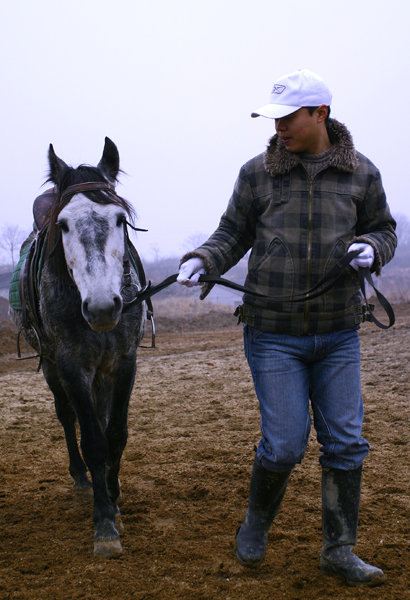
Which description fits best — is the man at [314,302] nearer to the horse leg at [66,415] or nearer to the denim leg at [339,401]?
the denim leg at [339,401]

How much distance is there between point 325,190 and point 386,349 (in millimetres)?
6551

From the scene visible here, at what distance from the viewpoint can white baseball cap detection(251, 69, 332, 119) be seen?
2266mm

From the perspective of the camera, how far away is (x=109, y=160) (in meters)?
3.40

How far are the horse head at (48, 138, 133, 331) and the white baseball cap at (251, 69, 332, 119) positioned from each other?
1037 millimetres

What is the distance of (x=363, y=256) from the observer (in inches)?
86.2

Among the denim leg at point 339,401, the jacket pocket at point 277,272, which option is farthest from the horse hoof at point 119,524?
the jacket pocket at point 277,272

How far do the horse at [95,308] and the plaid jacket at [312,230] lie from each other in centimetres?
79

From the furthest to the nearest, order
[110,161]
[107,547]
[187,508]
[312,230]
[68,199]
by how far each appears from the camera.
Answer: [110,161], [187,508], [68,199], [107,547], [312,230]

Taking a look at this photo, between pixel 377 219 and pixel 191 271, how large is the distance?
0.94 m

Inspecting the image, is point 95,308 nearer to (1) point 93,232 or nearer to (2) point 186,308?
(1) point 93,232

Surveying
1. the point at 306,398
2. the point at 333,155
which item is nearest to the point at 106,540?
the point at 306,398

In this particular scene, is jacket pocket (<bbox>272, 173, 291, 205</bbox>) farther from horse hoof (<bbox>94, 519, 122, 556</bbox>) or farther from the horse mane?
horse hoof (<bbox>94, 519, 122, 556</bbox>)

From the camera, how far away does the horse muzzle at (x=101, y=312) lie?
244 centimetres

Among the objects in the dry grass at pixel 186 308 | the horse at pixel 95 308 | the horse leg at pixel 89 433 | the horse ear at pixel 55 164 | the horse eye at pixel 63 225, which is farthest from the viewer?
the dry grass at pixel 186 308
